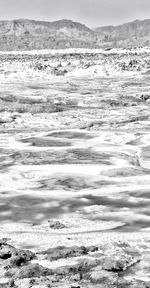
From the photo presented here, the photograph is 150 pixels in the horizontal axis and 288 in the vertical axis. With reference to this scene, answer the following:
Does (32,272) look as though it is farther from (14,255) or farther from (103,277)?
(103,277)

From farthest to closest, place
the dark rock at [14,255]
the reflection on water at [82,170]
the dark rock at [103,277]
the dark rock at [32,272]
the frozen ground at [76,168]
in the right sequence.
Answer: the reflection on water at [82,170], the frozen ground at [76,168], the dark rock at [14,255], the dark rock at [32,272], the dark rock at [103,277]

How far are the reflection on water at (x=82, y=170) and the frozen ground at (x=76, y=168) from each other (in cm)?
2

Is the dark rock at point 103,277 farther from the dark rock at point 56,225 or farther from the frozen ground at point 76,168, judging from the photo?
the dark rock at point 56,225

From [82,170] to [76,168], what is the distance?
9.0 inches

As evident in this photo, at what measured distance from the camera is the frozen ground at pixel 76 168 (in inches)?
345

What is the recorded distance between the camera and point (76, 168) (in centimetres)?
1364

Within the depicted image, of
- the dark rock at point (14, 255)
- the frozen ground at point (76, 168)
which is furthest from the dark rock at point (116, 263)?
the dark rock at point (14, 255)

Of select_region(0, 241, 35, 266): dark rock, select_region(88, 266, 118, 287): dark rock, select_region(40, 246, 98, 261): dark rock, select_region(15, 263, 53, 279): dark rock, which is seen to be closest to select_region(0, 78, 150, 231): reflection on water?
select_region(40, 246, 98, 261): dark rock

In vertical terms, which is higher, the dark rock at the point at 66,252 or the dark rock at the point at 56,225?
the dark rock at the point at 66,252

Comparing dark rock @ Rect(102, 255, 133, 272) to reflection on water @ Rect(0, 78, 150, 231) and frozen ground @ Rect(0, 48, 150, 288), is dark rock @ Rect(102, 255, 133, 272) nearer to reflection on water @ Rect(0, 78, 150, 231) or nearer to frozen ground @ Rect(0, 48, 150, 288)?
frozen ground @ Rect(0, 48, 150, 288)

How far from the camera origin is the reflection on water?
33.7 feet

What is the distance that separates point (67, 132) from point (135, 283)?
39.6ft

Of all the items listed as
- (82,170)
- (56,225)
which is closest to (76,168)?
(82,170)

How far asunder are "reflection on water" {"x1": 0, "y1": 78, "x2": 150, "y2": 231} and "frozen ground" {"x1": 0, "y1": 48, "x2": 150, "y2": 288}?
2 centimetres
